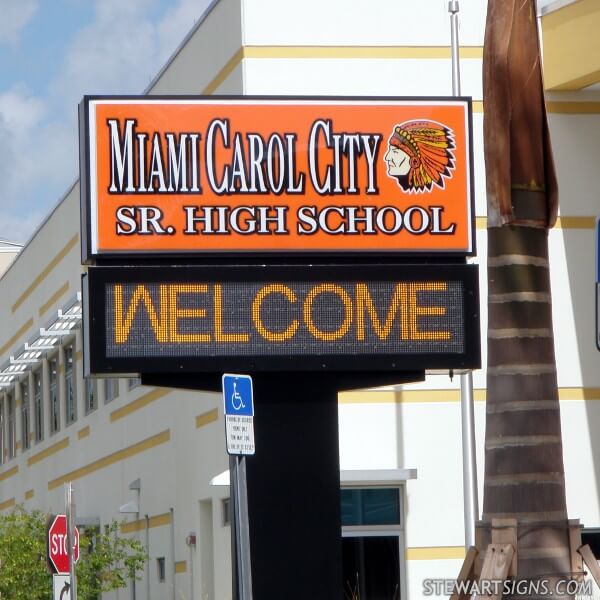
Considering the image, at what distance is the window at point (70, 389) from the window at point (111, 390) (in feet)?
12.0

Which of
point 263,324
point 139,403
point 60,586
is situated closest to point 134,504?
point 139,403

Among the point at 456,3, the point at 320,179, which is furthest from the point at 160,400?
the point at 320,179

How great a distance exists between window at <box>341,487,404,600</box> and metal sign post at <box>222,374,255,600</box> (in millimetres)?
10987

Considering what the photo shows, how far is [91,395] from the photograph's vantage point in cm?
3497

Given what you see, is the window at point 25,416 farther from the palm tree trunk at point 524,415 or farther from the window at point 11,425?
the palm tree trunk at point 524,415

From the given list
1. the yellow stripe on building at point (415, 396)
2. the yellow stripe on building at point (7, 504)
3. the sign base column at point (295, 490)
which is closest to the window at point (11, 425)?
the yellow stripe on building at point (7, 504)

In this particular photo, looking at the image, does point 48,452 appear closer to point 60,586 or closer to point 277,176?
point 60,586

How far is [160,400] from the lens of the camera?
91.1ft

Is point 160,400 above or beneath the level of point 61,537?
above

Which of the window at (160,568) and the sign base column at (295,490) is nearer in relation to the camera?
the sign base column at (295,490)

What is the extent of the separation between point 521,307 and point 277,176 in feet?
8.37

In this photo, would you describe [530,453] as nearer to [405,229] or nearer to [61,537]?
[405,229]

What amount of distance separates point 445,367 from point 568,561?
1938 mm

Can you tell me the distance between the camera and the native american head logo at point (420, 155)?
13992 millimetres
